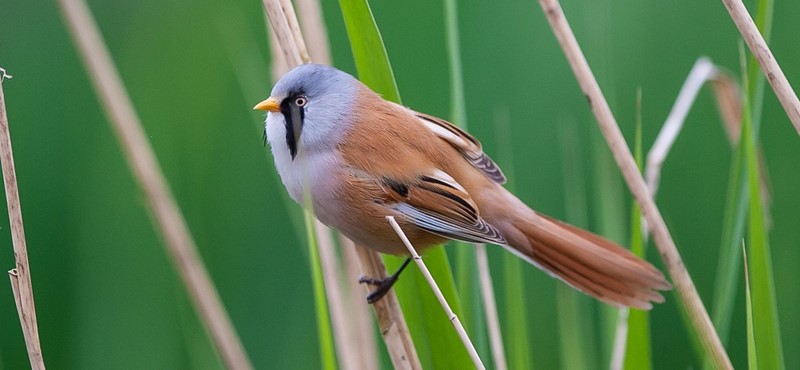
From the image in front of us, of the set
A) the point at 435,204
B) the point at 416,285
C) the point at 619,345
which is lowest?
the point at 619,345

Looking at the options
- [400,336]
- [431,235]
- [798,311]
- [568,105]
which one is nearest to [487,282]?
[431,235]

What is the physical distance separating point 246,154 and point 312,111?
690 mm

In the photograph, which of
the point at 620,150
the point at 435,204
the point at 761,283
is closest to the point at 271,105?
the point at 435,204

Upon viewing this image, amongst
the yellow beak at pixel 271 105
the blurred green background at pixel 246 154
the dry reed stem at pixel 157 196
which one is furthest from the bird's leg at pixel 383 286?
the blurred green background at pixel 246 154

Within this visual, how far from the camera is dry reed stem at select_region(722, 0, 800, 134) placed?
4.55 ft

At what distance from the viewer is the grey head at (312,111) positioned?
1.59 m

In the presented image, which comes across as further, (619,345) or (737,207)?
(619,345)

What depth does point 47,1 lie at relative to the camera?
2301mm

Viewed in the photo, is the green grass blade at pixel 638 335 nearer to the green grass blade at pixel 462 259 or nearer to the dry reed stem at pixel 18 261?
the green grass blade at pixel 462 259

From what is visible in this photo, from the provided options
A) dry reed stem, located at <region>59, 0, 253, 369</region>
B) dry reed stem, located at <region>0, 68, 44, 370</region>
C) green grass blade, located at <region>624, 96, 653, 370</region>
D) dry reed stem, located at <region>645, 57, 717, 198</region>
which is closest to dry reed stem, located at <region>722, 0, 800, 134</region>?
green grass blade, located at <region>624, 96, 653, 370</region>

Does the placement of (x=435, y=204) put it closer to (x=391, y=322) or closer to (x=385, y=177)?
(x=385, y=177)

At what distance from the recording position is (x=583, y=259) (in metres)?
1.82

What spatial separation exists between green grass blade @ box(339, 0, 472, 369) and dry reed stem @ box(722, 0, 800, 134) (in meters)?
0.56

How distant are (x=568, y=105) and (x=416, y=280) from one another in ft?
3.43
